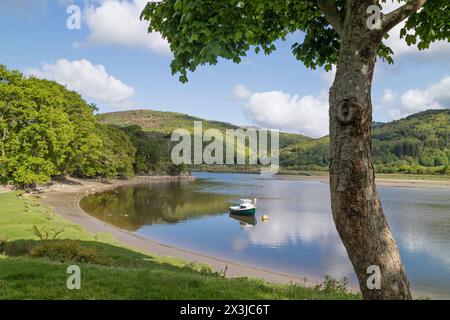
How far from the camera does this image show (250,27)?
7.32 meters

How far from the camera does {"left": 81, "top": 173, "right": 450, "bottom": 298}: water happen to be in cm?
3209

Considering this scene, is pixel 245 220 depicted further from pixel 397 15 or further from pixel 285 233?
pixel 397 15

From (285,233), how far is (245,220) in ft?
34.8

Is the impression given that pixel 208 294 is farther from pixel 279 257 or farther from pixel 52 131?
pixel 52 131

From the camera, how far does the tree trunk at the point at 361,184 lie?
6.29 m

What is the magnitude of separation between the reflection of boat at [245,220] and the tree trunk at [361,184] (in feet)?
153

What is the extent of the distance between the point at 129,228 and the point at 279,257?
21105mm

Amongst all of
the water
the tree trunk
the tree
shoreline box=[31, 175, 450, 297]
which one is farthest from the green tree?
the tree trunk

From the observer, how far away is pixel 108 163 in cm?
9419

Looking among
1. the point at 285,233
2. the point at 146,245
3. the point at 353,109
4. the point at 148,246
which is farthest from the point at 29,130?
the point at 353,109

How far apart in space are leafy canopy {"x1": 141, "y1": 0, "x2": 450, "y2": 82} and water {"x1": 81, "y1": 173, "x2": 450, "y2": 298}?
895 inches

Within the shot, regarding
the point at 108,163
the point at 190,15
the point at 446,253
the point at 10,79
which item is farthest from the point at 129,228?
the point at 108,163
